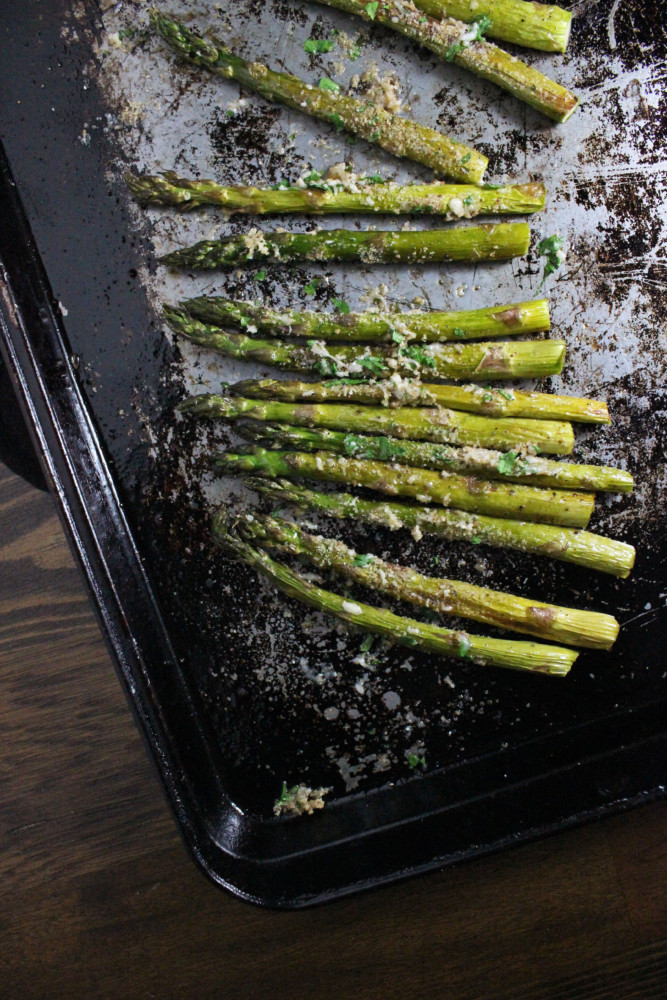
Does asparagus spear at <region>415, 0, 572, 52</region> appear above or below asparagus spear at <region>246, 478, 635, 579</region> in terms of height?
above

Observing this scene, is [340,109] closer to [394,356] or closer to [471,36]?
[471,36]

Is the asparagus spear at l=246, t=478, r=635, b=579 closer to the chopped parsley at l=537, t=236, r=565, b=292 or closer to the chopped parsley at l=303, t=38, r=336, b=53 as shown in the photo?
the chopped parsley at l=537, t=236, r=565, b=292

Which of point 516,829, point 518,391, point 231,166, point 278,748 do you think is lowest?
point 516,829

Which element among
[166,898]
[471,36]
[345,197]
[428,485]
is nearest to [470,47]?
[471,36]

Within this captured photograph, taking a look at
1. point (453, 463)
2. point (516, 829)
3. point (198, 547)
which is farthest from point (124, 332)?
point (516, 829)

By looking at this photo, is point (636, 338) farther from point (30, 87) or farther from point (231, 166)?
point (30, 87)

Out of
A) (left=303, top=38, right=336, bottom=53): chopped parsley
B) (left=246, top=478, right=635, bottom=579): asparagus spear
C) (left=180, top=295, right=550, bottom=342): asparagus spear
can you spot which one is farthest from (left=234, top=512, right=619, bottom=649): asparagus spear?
(left=303, top=38, right=336, bottom=53): chopped parsley

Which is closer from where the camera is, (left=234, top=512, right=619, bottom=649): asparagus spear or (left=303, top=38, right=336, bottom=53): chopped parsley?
(left=234, top=512, right=619, bottom=649): asparagus spear

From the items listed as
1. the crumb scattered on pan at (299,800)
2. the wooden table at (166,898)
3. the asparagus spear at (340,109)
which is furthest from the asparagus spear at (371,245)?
the crumb scattered on pan at (299,800)
